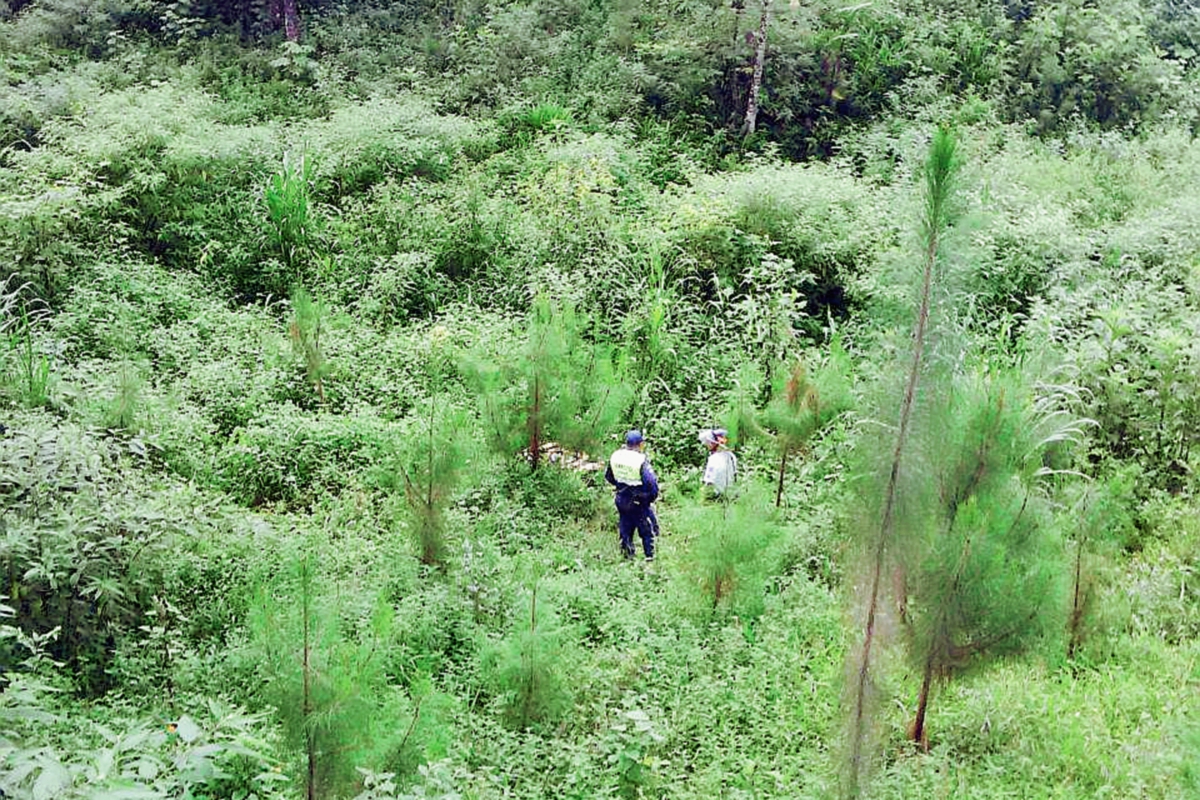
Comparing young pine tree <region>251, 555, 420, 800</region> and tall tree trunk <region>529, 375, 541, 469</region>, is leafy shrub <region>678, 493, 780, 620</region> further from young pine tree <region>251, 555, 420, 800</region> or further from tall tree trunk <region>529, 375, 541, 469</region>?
young pine tree <region>251, 555, 420, 800</region>

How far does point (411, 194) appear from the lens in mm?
11648

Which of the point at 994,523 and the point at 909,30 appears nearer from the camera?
the point at 994,523

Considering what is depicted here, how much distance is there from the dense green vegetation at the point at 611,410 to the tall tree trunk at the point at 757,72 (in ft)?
0.34

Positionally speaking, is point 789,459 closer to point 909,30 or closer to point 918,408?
point 918,408

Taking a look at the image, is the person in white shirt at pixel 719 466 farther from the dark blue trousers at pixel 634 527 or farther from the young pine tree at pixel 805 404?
the dark blue trousers at pixel 634 527

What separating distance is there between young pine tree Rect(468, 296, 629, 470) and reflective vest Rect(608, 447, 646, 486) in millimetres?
699

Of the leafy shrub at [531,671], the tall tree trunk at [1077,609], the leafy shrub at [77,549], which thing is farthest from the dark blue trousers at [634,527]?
the leafy shrub at [77,549]

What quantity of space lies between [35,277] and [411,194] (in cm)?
418

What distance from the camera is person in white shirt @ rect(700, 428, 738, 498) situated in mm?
7148

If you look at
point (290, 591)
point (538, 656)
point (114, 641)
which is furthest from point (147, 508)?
point (538, 656)

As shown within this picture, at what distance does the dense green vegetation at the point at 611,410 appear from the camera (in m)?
3.84

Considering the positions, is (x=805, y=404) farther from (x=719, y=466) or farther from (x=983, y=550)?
(x=983, y=550)

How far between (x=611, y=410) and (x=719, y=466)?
95cm

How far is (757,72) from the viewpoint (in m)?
Result: 13.3
